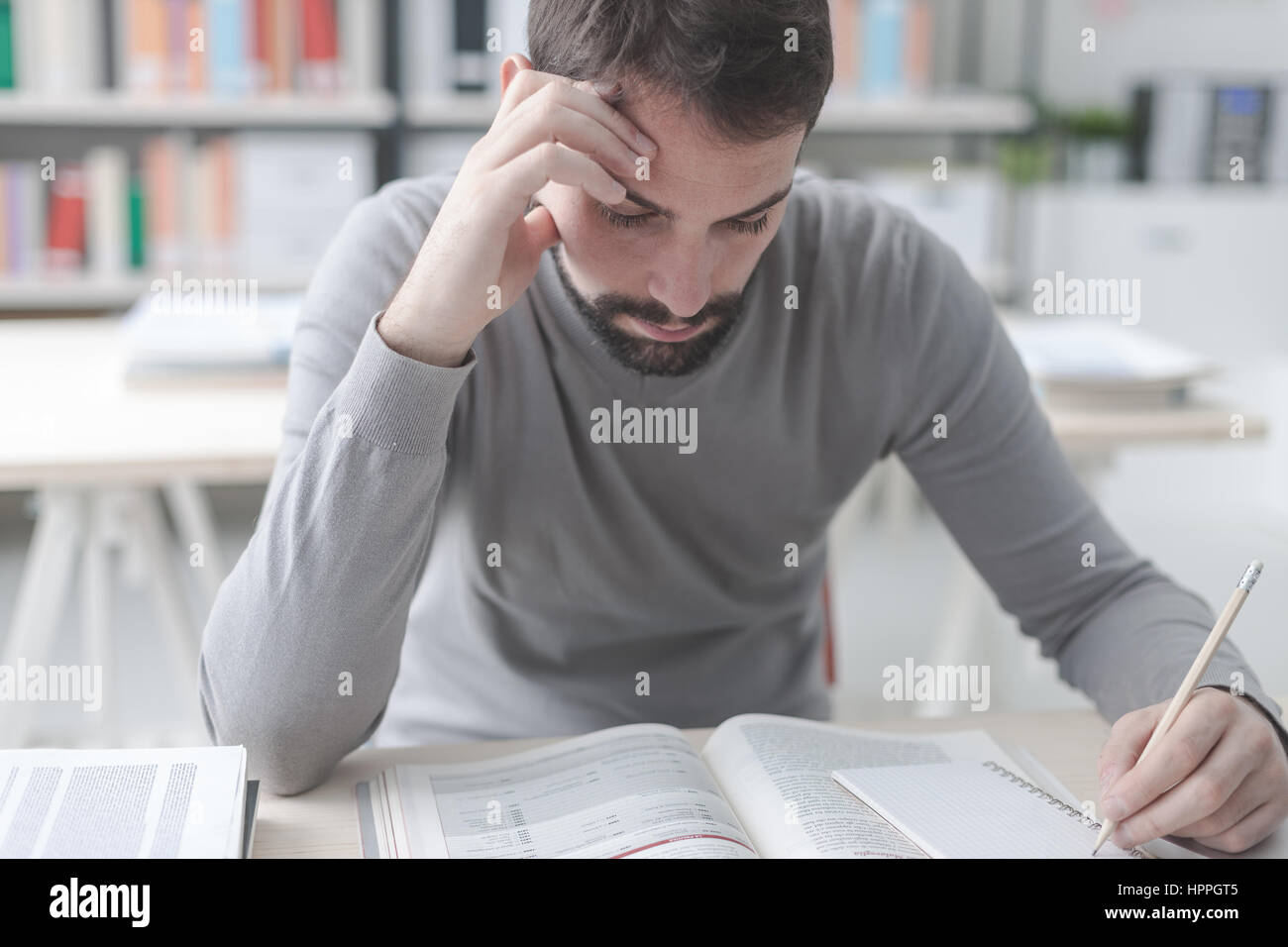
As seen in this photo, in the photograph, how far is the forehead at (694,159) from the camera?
0.81 meters

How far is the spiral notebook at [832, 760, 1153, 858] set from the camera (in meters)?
0.71

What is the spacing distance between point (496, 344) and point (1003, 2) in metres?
2.83

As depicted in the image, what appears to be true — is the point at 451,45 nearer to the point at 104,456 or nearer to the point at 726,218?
the point at 104,456

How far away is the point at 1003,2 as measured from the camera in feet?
11.0

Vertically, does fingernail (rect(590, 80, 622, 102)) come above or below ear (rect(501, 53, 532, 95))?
below

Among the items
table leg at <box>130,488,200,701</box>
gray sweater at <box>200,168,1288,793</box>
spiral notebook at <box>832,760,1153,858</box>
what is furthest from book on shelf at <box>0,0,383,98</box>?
spiral notebook at <box>832,760,1153,858</box>

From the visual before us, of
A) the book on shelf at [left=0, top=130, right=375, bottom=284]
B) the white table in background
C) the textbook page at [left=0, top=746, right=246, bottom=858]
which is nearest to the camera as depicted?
the textbook page at [left=0, top=746, right=246, bottom=858]

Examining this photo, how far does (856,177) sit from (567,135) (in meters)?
2.65

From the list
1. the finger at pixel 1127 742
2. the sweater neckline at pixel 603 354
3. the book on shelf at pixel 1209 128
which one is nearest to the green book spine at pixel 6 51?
the sweater neckline at pixel 603 354

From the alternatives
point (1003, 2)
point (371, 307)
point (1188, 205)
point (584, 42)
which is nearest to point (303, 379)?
point (371, 307)

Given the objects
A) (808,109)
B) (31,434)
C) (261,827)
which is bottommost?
(261,827)

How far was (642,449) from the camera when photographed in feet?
3.31

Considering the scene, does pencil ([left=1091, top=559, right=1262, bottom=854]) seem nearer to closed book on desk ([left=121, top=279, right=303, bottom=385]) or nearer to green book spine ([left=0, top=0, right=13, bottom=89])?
closed book on desk ([left=121, top=279, right=303, bottom=385])
